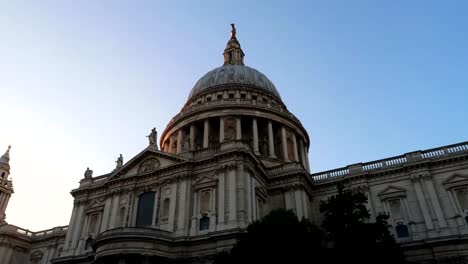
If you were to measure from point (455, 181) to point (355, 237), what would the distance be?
1537 centimetres

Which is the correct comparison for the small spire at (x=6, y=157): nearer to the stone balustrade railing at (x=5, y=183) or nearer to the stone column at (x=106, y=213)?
the stone balustrade railing at (x=5, y=183)

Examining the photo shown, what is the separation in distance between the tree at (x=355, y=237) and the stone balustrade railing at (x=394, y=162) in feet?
42.9

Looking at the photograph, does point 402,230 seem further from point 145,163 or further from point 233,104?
point 233,104

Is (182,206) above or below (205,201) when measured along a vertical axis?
below

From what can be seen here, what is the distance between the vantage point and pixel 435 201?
31188 mm

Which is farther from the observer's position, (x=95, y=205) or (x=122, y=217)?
(x=95, y=205)

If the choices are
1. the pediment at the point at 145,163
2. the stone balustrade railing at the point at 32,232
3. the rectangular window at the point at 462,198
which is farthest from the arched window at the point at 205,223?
the stone balustrade railing at the point at 32,232

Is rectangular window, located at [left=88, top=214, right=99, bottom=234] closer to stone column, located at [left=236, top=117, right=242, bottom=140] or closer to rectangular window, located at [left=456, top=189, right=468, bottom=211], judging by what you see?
stone column, located at [left=236, top=117, right=242, bottom=140]

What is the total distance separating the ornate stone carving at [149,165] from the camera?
34.8 metres

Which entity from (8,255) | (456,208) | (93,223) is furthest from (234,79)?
(8,255)

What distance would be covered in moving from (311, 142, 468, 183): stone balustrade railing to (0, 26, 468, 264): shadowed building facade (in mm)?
85

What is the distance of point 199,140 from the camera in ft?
159

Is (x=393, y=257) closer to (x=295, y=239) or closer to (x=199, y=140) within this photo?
(x=295, y=239)

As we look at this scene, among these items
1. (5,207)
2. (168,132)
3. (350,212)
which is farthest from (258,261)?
(5,207)
